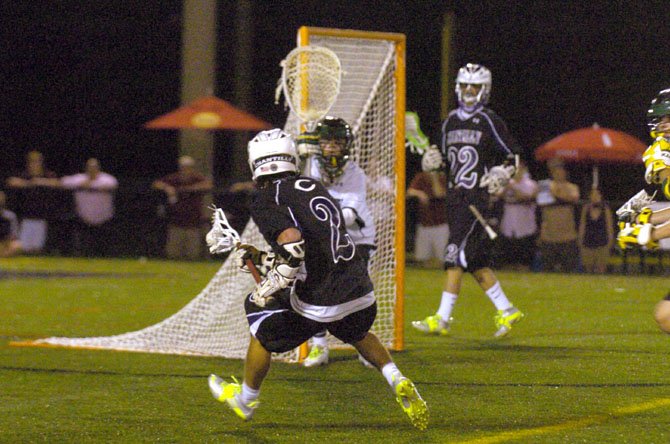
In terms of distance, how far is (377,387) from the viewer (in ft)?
21.7

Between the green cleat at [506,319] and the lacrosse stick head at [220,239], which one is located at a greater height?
the lacrosse stick head at [220,239]

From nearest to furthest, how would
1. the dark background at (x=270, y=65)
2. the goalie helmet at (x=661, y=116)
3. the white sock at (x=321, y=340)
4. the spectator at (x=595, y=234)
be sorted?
1. the goalie helmet at (x=661, y=116)
2. the white sock at (x=321, y=340)
3. the spectator at (x=595, y=234)
4. the dark background at (x=270, y=65)

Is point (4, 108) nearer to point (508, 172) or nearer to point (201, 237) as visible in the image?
point (201, 237)

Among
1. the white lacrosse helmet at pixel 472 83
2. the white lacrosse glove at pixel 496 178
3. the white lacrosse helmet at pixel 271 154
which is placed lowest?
the white lacrosse glove at pixel 496 178

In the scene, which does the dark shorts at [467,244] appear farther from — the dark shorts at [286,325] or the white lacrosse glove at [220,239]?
the white lacrosse glove at [220,239]

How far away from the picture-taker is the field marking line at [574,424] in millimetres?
5248

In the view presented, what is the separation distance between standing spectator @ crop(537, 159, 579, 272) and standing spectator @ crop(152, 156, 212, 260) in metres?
4.58

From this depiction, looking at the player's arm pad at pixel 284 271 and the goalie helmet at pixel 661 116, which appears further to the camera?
the goalie helmet at pixel 661 116

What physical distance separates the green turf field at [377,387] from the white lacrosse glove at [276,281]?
61 cm

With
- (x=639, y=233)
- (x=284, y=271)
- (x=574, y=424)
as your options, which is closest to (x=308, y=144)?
(x=284, y=271)

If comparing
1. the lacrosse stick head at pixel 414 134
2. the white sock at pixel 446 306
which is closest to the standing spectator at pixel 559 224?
the lacrosse stick head at pixel 414 134

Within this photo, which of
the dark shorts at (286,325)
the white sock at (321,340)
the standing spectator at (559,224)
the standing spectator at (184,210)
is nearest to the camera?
the dark shorts at (286,325)

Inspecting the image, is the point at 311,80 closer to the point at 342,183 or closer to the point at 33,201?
the point at 342,183

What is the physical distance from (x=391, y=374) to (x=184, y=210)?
1141 cm
